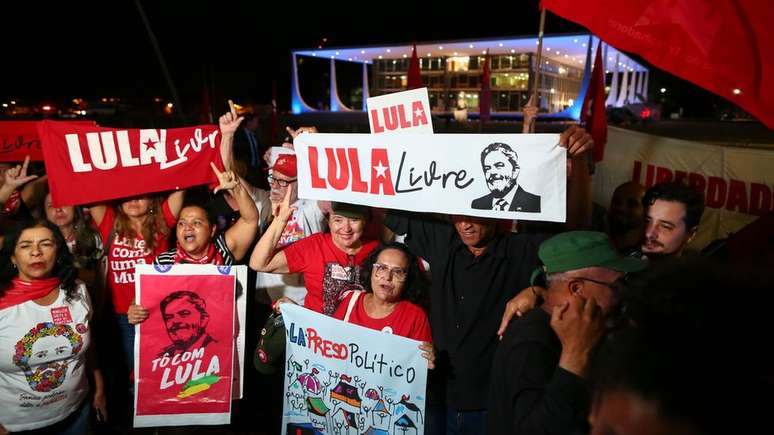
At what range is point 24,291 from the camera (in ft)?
9.75

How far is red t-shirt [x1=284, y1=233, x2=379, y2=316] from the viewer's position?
11.0ft

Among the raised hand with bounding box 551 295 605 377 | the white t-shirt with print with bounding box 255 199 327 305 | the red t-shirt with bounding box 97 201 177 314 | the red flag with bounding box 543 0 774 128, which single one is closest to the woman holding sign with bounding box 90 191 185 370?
the red t-shirt with bounding box 97 201 177 314

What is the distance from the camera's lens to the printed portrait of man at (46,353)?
289cm

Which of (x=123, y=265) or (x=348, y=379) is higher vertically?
(x=123, y=265)

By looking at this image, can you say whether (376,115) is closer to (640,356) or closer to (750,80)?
(750,80)

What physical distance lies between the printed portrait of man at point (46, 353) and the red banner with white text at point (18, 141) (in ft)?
8.84

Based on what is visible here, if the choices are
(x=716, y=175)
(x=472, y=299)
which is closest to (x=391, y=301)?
(x=472, y=299)

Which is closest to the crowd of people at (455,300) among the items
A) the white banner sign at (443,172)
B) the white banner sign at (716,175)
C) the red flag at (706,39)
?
the white banner sign at (443,172)

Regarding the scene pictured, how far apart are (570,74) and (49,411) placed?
45.7 m

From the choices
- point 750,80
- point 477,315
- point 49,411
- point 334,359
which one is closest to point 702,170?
point 750,80

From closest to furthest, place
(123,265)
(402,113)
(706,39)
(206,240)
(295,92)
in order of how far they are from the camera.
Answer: (706,39)
(206,240)
(123,265)
(402,113)
(295,92)

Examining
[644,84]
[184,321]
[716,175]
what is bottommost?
[184,321]

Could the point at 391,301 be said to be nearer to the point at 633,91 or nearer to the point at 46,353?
the point at 46,353

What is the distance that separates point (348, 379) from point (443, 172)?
4.31 feet
